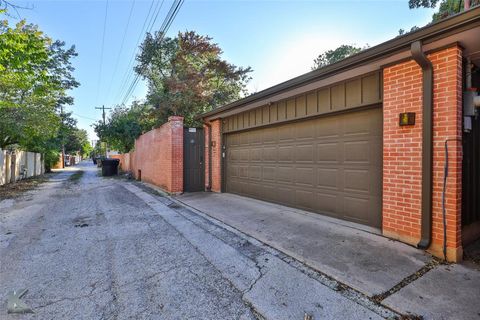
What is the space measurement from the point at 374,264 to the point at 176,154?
22.4ft

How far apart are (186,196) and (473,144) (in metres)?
7.02

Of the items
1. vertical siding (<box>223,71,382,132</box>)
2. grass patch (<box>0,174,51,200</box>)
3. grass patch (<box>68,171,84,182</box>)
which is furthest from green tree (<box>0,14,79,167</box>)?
vertical siding (<box>223,71,382,132</box>)

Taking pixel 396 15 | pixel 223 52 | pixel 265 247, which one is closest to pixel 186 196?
pixel 265 247

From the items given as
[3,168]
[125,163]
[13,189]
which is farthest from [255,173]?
[125,163]

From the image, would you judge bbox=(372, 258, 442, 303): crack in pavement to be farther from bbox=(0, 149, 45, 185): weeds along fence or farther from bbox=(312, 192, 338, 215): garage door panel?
bbox=(0, 149, 45, 185): weeds along fence

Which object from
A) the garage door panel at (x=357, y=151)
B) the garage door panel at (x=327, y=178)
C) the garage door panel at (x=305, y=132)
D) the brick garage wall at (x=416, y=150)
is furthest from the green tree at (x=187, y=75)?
the brick garage wall at (x=416, y=150)

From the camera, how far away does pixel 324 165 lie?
4996 millimetres

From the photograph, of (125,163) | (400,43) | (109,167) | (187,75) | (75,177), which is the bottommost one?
(75,177)

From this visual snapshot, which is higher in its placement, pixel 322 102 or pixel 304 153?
pixel 322 102

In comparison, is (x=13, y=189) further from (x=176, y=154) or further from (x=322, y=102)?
(x=322, y=102)

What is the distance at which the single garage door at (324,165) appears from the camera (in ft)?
13.9

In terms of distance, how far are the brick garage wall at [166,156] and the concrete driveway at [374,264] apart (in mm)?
3904

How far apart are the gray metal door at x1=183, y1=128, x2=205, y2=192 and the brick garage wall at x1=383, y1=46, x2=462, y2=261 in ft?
20.8

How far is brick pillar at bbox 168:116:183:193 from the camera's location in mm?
8414
